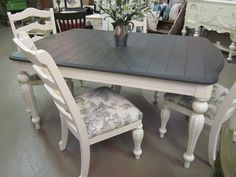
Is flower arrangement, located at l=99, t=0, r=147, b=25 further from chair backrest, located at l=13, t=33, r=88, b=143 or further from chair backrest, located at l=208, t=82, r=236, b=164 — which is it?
chair backrest, located at l=208, t=82, r=236, b=164

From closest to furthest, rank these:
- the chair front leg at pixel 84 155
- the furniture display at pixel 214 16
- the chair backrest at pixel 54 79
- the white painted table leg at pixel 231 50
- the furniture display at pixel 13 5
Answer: the chair backrest at pixel 54 79 < the chair front leg at pixel 84 155 < the furniture display at pixel 214 16 < the white painted table leg at pixel 231 50 < the furniture display at pixel 13 5

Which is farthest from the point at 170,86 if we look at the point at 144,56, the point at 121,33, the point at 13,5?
the point at 13,5

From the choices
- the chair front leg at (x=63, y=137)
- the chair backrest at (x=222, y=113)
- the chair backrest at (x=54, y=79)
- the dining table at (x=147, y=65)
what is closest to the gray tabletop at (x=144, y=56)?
the dining table at (x=147, y=65)

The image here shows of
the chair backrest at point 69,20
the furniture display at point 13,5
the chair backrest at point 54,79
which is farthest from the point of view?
the furniture display at point 13,5

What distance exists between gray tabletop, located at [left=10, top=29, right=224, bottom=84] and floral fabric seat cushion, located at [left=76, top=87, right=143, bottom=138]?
0.27 metres

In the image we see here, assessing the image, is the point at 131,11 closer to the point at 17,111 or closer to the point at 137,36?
the point at 137,36

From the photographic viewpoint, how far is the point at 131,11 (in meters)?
1.47

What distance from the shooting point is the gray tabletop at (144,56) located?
1.29 meters

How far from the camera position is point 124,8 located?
1.45 m

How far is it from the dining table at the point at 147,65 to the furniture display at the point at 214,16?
5.15 feet

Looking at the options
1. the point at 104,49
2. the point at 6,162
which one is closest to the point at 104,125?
the point at 104,49

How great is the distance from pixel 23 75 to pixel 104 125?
0.82 metres

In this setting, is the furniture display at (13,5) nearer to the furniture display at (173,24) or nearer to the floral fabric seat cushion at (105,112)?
the furniture display at (173,24)

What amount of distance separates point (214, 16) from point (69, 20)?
2.16 metres
